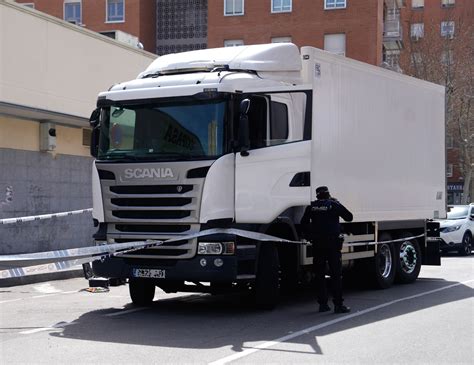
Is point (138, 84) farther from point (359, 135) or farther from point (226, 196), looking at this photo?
point (359, 135)

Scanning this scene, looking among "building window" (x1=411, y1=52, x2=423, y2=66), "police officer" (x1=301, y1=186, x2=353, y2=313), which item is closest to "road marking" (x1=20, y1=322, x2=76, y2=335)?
"police officer" (x1=301, y1=186, x2=353, y2=313)

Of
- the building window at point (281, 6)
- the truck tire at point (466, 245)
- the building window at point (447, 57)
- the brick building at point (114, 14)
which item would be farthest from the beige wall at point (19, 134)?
the brick building at point (114, 14)

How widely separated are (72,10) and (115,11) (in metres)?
3.46

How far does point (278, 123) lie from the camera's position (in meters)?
9.99

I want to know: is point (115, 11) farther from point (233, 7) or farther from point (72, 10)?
point (233, 7)

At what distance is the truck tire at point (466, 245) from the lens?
22178 millimetres

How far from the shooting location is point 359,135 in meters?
11.7

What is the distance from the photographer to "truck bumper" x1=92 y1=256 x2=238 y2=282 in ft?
30.1

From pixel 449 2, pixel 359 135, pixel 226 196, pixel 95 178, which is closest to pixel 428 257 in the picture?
pixel 359 135

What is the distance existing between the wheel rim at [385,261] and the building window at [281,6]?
37.7 meters

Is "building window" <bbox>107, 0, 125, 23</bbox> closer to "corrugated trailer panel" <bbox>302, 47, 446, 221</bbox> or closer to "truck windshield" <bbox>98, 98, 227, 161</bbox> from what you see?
"corrugated trailer panel" <bbox>302, 47, 446, 221</bbox>

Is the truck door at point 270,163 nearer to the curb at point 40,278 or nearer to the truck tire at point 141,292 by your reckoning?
the truck tire at point 141,292

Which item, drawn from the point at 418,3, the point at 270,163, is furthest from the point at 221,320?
the point at 418,3

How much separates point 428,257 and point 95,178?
756cm
